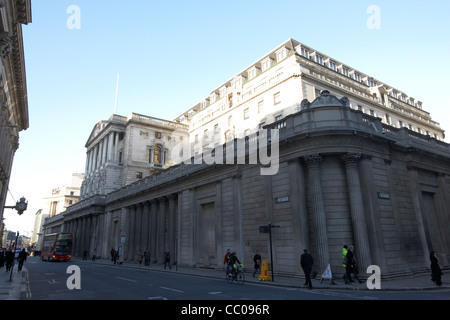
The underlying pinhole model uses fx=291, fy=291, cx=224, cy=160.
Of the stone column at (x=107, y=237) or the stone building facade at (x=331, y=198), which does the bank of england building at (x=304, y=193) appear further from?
the stone column at (x=107, y=237)

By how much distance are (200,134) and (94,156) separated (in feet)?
86.9

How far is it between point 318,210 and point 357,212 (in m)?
2.26

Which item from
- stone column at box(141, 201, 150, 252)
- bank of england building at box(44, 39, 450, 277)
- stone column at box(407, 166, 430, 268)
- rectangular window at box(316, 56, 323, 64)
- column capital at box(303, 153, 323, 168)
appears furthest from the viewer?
rectangular window at box(316, 56, 323, 64)

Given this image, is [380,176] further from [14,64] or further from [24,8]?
[14,64]

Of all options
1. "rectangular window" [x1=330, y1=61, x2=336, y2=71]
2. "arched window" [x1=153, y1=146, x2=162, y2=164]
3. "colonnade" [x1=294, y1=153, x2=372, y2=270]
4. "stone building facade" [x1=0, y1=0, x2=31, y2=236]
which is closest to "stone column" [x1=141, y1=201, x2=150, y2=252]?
"stone building facade" [x1=0, y1=0, x2=31, y2=236]

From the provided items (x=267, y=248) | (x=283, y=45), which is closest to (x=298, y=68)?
(x=283, y=45)

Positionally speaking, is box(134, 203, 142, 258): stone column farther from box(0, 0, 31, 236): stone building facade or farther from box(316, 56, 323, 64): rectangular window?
box(316, 56, 323, 64): rectangular window

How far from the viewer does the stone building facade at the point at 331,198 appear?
17.1 m

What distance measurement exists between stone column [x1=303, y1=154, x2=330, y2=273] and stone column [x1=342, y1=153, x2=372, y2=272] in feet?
5.55

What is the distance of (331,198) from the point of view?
1756 centimetres

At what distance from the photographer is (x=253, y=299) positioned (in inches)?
406

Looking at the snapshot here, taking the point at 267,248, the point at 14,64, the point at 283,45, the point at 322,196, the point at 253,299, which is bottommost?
the point at 253,299

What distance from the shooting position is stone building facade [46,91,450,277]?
17125 mm

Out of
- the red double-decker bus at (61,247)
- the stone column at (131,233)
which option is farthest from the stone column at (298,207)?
the red double-decker bus at (61,247)
